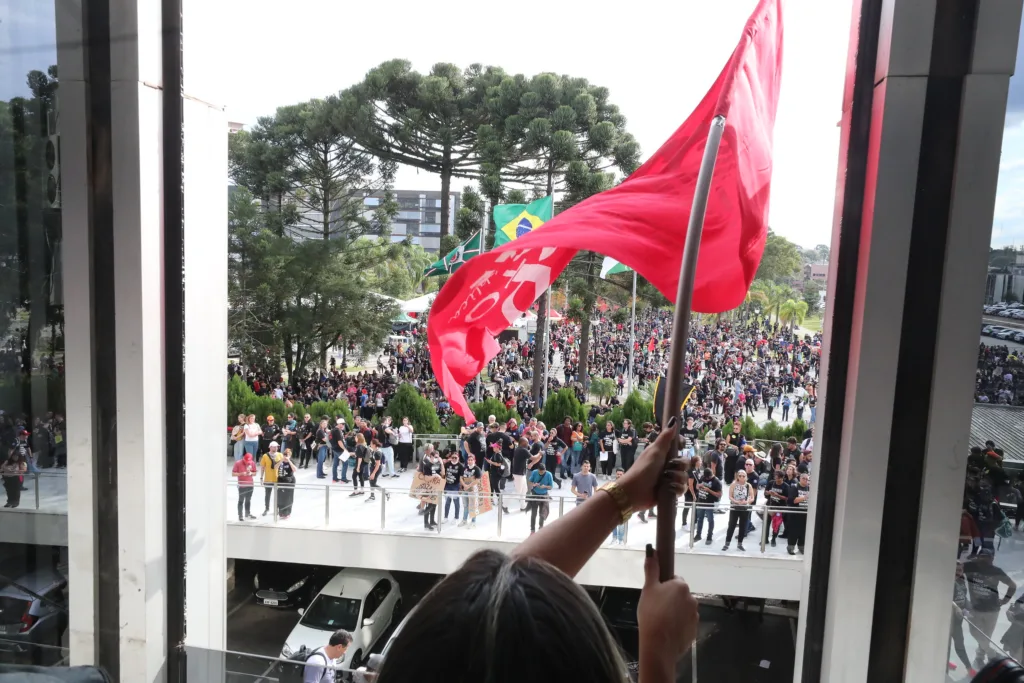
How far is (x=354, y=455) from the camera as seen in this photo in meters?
4.91

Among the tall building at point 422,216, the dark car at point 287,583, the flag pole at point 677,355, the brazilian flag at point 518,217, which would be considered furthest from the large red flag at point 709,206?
the dark car at point 287,583

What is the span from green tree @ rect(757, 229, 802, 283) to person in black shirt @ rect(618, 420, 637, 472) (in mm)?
1334

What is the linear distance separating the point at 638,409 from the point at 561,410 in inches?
18.7

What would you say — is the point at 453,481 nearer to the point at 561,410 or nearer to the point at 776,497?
the point at 561,410

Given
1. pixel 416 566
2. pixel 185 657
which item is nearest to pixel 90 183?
pixel 185 657

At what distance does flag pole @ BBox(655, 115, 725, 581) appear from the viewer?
0.91 meters

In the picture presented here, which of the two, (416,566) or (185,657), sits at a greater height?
(185,657)

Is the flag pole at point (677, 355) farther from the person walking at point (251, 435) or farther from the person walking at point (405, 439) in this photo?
the person walking at point (251, 435)

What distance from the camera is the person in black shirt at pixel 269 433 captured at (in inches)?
189

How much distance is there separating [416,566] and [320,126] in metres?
2.91

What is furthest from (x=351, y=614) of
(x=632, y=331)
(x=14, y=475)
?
(x=14, y=475)

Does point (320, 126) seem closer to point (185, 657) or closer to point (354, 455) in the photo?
point (354, 455)

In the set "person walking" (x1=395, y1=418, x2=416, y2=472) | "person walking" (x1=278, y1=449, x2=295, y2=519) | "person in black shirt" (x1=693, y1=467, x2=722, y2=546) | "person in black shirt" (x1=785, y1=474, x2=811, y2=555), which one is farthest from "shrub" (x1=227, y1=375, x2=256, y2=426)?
"person in black shirt" (x1=785, y1=474, x2=811, y2=555)

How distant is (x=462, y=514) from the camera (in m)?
4.50
